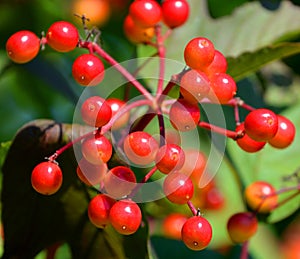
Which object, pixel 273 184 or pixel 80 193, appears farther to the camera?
pixel 273 184

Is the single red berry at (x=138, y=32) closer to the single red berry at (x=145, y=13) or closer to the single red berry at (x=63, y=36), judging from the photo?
the single red berry at (x=145, y=13)

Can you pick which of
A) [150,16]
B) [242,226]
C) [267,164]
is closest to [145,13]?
[150,16]

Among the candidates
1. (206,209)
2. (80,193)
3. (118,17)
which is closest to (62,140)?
(80,193)

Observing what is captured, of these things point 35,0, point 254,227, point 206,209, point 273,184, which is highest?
point 35,0

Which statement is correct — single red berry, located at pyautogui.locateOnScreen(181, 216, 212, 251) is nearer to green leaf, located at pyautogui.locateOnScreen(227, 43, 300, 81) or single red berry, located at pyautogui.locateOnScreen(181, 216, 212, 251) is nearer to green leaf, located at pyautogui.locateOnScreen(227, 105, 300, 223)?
green leaf, located at pyautogui.locateOnScreen(227, 43, 300, 81)

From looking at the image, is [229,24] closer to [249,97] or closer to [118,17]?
[249,97]

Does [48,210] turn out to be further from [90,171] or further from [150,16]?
[150,16]

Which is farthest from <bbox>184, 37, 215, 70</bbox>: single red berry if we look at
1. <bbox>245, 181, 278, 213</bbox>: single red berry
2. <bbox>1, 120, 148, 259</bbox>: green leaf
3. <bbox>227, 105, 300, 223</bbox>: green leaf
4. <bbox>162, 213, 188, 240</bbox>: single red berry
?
<bbox>162, 213, 188, 240</bbox>: single red berry
